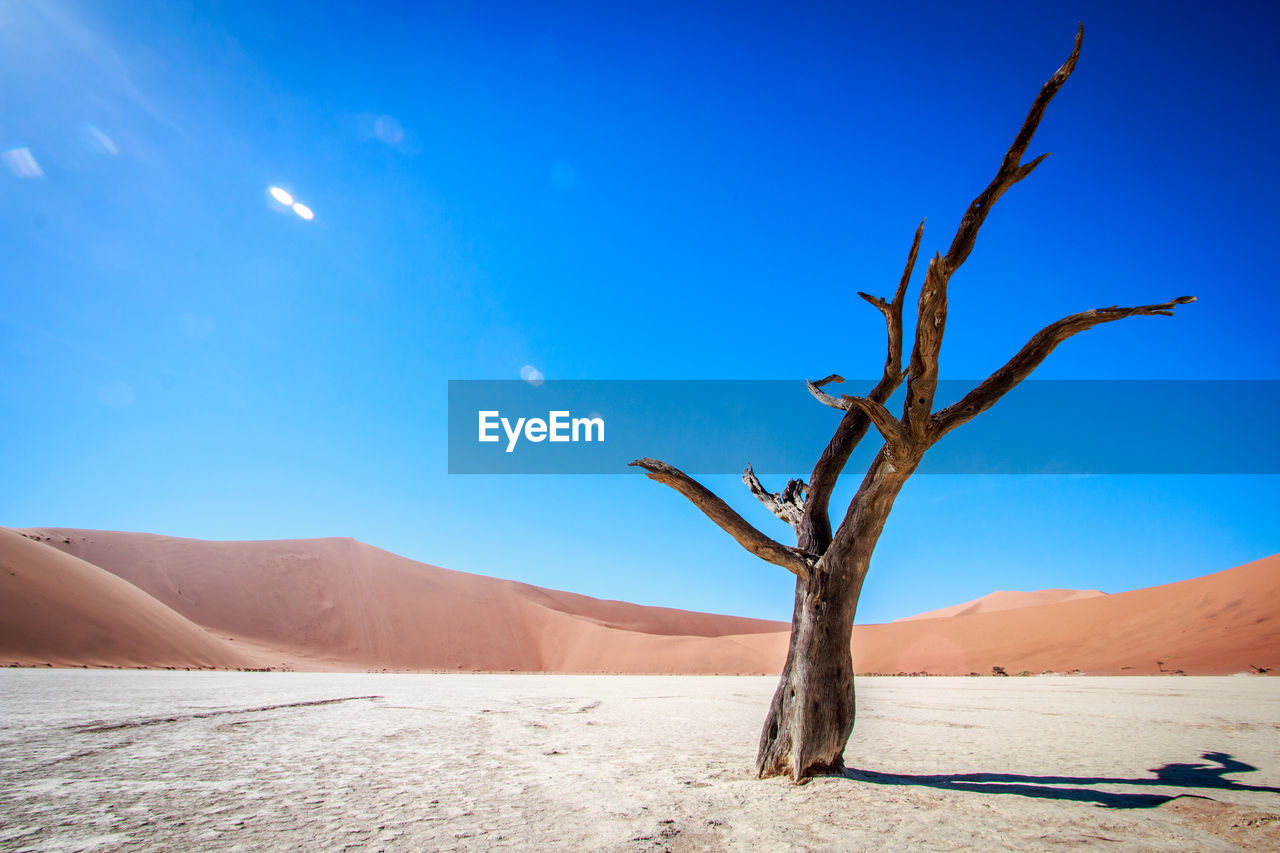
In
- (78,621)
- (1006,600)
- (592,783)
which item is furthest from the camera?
(1006,600)

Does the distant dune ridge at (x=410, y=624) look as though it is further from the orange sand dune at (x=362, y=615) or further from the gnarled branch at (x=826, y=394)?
the gnarled branch at (x=826, y=394)

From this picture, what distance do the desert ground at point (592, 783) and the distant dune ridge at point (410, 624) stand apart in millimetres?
19883

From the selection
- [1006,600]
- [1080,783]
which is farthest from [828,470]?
[1006,600]

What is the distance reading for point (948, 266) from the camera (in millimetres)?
4293

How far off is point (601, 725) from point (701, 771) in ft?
14.6

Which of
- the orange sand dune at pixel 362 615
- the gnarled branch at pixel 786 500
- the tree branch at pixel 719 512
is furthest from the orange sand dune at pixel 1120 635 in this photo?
the tree branch at pixel 719 512

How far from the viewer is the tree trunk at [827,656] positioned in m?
4.99

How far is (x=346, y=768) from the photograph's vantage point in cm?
587

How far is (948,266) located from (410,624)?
169 feet

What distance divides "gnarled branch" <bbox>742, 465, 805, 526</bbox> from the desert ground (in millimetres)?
2307

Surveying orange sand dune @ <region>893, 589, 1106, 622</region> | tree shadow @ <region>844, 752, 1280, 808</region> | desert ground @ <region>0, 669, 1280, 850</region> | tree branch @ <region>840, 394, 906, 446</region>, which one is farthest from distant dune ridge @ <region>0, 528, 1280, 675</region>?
orange sand dune @ <region>893, 589, 1106, 622</region>

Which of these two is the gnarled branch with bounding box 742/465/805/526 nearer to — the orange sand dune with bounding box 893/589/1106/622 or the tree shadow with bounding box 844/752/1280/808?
the tree shadow with bounding box 844/752/1280/808

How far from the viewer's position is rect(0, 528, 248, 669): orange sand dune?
2358 centimetres

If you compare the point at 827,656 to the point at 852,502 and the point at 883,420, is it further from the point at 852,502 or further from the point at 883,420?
the point at 883,420
